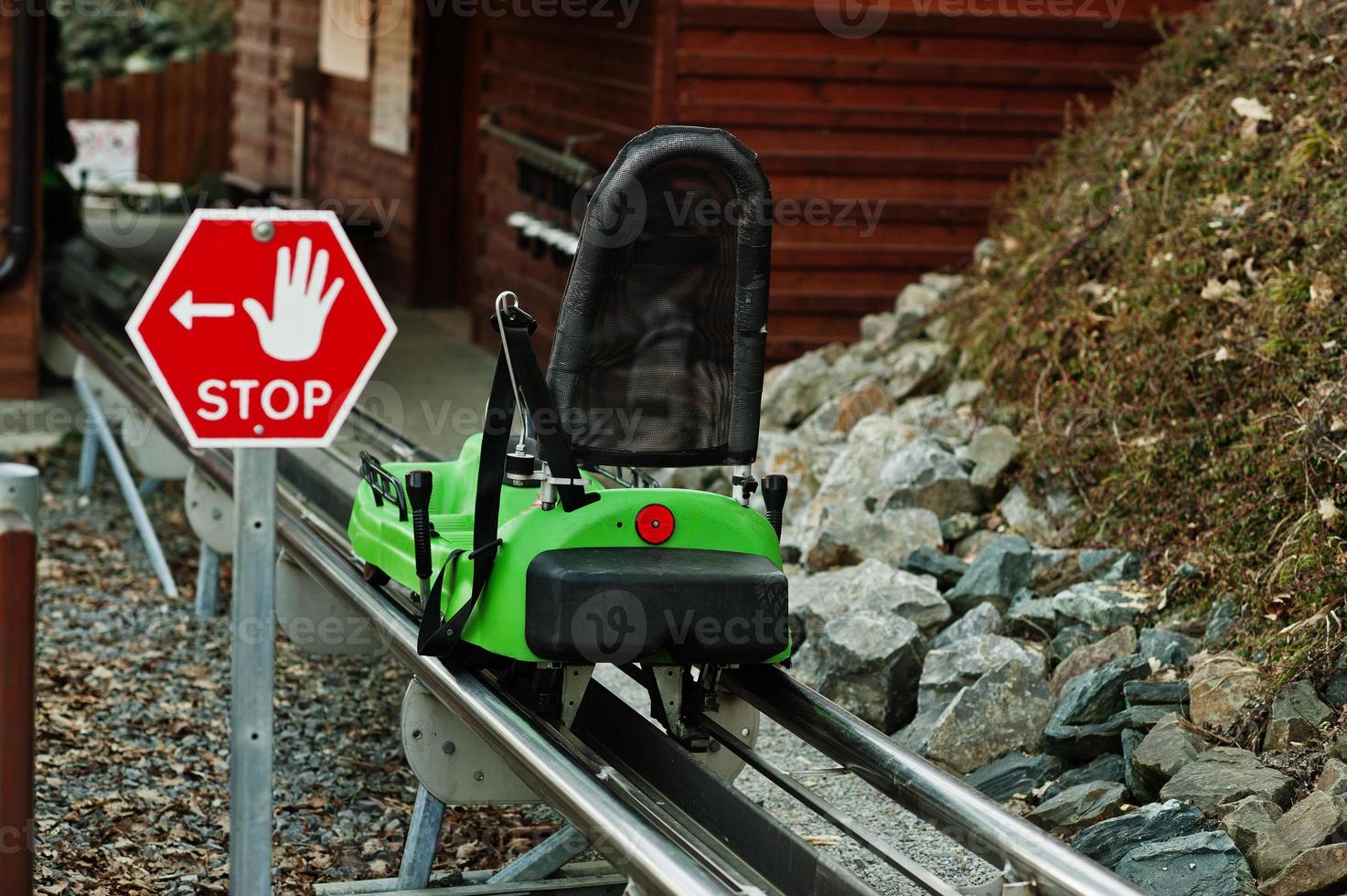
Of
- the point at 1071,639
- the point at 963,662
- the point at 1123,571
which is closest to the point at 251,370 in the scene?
the point at 963,662

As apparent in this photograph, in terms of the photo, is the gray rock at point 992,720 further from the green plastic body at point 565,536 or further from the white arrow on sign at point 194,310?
the white arrow on sign at point 194,310

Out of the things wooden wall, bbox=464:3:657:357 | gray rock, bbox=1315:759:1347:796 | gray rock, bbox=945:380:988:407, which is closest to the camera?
gray rock, bbox=1315:759:1347:796

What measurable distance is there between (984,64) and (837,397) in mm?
2347

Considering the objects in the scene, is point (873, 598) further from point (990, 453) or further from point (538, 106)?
point (538, 106)

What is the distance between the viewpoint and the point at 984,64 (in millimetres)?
9648

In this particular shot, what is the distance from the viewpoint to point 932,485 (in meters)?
7.06

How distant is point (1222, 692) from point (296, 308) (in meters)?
3.01

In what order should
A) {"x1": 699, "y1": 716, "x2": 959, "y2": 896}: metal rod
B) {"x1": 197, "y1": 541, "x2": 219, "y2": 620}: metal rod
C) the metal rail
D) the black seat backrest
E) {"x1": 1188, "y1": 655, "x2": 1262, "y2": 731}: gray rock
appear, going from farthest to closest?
{"x1": 197, "y1": 541, "x2": 219, "y2": 620}: metal rod, {"x1": 1188, "y1": 655, "x2": 1262, "y2": 731}: gray rock, the black seat backrest, {"x1": 699, "y1": 716, "x2": 959, "y2": 896}: metal rod, the metal rail

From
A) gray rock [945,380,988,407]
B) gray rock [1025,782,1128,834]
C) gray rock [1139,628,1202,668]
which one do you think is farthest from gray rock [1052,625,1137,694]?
gray rock [945,380,988,407]

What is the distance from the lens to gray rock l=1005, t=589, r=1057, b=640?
19.5 ft

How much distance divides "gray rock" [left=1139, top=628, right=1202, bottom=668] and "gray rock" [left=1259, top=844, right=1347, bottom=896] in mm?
1337

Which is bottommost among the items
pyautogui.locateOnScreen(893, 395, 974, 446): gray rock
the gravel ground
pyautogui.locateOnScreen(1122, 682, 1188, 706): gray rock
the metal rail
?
the gravel ground

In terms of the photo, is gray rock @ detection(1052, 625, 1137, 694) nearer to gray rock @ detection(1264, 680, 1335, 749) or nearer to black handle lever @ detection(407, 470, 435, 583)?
gray rock @ detection(1264, 680, 1335, 749)

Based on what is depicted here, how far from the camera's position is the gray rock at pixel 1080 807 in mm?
4738
